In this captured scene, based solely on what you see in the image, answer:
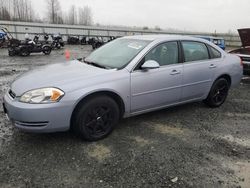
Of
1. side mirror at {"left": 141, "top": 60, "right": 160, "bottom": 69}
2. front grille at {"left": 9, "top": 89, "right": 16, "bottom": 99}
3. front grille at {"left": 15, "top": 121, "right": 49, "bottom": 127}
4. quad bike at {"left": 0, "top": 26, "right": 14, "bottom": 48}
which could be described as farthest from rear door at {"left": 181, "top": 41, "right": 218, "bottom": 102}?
quad bike at {"left": 0, "top": 26, "right": 14, "bottom": 48}

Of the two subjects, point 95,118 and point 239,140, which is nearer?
point 95,118

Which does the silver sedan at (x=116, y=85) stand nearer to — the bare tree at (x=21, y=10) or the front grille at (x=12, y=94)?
the front grille at (x=12, y=94)

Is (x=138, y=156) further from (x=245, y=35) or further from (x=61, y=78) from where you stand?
(x=245, y=35)

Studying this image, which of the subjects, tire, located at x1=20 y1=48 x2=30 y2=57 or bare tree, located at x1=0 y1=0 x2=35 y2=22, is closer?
tire, located at x1=20 y1=48 x2=30 y2=57

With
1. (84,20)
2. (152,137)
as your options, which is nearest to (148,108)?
(152,137)

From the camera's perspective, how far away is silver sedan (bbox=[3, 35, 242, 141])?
3203mm

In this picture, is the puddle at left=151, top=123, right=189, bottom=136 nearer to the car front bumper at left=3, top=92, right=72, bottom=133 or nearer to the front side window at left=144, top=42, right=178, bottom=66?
the front side window at left=144, top=42, right=178, bottom=66

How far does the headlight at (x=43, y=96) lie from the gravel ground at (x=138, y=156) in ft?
2.26

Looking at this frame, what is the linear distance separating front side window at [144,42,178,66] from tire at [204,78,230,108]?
125 centimetres

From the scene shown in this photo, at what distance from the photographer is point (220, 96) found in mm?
5371

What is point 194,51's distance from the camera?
4.77 m

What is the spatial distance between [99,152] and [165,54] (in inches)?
81.4

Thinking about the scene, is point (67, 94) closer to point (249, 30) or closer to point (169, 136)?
point (169, 136)

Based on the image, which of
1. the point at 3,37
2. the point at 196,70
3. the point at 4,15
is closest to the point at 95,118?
the point at 196,70
